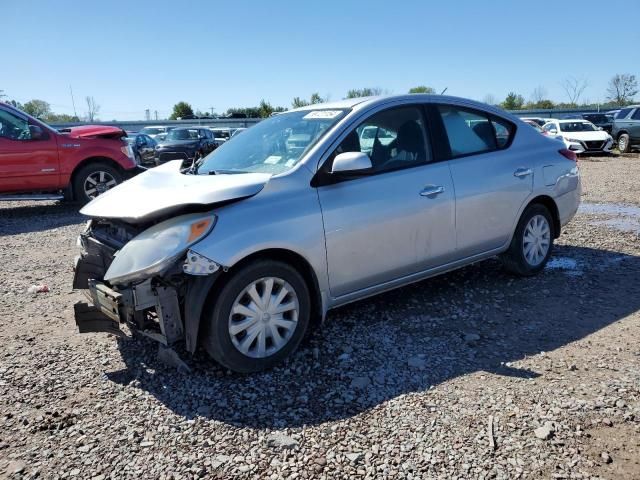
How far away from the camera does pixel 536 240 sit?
5.12 metres

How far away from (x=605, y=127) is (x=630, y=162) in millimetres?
12224

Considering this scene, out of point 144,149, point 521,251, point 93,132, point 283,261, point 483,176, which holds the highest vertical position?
point 144,149

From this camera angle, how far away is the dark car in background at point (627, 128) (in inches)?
840

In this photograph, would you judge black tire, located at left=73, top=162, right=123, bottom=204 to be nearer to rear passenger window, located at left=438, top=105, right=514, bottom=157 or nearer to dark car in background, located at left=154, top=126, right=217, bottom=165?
rear passenger window, located at left=438, top=105, right=514, bottom=157

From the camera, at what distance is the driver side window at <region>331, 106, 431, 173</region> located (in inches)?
155

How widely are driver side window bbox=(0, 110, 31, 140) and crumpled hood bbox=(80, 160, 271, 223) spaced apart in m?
6.16

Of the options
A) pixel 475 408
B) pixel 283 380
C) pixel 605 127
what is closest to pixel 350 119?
pixel 283 380

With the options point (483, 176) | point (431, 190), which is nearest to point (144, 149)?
point (483, 176)

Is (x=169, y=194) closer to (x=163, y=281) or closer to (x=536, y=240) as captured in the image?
(x=163, y=281)

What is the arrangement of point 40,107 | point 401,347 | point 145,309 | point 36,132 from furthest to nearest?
1. point 40,107
2. point 36,132
3. point 401,347
4. point 145,309

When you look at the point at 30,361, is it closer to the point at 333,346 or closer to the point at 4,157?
the point at 333,346

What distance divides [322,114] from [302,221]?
3.63 ft

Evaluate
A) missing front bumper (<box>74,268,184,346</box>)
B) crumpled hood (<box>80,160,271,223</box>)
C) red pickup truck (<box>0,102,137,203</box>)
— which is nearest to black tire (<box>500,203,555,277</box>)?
crumpled hood (<box>80,160,271,223</box>)

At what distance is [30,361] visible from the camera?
3713mm
